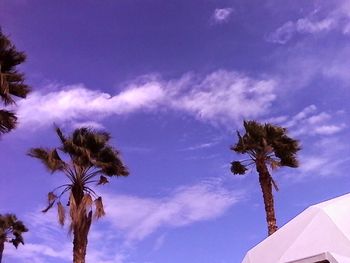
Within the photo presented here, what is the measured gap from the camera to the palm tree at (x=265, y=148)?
1049 inches

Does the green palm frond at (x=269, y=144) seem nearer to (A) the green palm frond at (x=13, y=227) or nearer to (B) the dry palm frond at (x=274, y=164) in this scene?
(B) the dry palm frond at (x=274, y=164)

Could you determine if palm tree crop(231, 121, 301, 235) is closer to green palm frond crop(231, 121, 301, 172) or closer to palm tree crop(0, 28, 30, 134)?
green palm frond crop(231, 121, 301, 172)

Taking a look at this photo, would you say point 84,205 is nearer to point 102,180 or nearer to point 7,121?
point 102,180

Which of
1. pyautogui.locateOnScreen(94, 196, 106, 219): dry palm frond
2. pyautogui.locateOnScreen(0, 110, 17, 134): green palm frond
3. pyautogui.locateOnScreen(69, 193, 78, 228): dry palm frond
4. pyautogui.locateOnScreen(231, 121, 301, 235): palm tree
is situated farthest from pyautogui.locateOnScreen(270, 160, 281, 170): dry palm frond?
pyautogui.locateOnScreen(0, 110, 17, 134): green palm frond

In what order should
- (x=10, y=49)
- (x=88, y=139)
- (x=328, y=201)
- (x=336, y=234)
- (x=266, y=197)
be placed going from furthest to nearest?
(x=266, y=197) → (x=88, y=139) → (x=328, y=201) → (x=10, y=49) → (x=336, y=234)

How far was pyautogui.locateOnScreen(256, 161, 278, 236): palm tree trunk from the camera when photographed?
25.3m

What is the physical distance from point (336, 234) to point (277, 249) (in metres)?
2.45

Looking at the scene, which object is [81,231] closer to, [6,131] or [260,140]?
[6,131]

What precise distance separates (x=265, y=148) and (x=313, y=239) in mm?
11053

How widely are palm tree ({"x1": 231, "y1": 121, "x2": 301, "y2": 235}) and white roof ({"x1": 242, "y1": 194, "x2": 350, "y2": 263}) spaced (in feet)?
24.0

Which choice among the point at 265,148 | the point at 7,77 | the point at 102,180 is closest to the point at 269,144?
the point at 265,148

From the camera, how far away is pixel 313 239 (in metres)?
16.0

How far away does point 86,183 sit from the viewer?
2214cm

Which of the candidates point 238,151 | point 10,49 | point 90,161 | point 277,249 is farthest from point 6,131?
point 238,151
